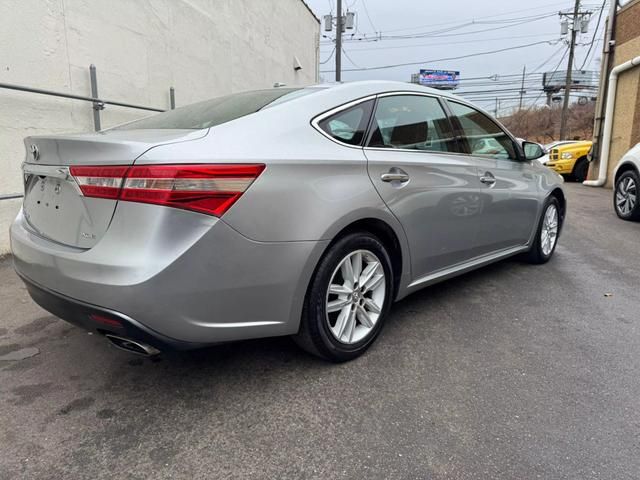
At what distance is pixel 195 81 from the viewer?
785 cm

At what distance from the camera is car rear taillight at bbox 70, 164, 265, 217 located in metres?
1.81

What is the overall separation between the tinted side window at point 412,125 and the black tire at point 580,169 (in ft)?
47.8

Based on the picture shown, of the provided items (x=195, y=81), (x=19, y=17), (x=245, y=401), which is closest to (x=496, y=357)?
(x=245, y=401)

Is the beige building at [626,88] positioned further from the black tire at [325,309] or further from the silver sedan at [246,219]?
the black tire at [325,309]

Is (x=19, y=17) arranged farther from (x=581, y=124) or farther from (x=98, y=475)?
(x=581, y=124)

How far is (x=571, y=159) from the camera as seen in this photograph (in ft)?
50.8

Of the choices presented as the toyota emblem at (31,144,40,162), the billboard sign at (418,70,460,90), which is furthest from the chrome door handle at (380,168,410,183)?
the billboard sign at (418,70,460,90)

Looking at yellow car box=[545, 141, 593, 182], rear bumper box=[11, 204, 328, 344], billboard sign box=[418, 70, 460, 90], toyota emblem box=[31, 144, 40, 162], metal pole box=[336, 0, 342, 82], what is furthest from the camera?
billboard sign box=[418, 70, 460, 90]

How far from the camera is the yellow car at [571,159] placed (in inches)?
611

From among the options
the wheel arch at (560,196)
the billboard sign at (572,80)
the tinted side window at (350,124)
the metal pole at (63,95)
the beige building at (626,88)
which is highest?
the billboard sign at (572,80)

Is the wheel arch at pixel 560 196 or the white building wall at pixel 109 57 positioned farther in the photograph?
the wheel arch at pixel 560 196

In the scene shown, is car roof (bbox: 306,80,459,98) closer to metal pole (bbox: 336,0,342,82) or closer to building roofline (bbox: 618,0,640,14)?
building roofline (bbox: 618,0,640,14)

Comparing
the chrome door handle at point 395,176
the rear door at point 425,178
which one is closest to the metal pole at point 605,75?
the rear door at point 425,178

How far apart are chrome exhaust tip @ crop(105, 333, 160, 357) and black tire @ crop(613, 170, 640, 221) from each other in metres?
7.71
